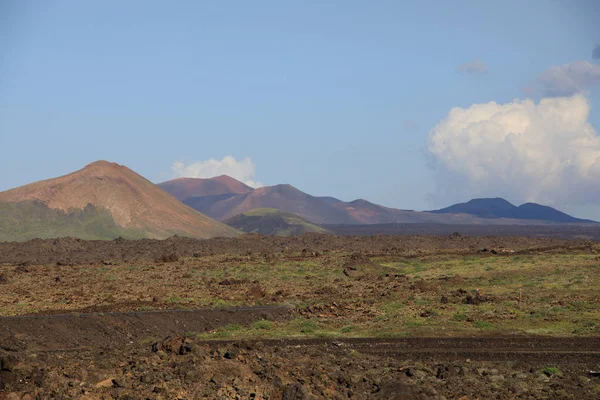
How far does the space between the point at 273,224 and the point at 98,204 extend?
60.6 metres

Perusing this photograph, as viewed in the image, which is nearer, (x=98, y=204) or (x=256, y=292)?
(x=256, y=292)

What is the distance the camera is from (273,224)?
533 feet

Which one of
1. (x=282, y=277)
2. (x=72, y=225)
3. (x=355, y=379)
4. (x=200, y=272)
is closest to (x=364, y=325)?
(x=355, y=379)

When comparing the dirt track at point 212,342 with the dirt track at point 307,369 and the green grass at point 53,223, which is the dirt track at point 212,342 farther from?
the green grass at point 53,223

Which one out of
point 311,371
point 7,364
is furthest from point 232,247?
point 7,364

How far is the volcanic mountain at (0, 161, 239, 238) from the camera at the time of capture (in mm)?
101000

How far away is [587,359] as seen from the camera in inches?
926

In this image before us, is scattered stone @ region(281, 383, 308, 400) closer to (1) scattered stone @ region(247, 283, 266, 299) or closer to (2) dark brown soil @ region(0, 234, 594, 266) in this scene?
(1) scattered stone @ region(247, 283, 266, 299)

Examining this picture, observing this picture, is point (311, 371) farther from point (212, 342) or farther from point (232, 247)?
point (232, 247)

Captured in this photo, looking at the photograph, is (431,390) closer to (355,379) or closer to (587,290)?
(355,379)

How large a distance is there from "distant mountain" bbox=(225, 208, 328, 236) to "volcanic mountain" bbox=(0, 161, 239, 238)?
39821mm

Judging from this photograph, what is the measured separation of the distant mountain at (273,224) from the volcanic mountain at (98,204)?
39821 mm

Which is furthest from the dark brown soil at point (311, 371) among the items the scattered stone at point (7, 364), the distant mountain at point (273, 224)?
the distant mountain at point (273, 224)

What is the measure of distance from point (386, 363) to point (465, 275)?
1191 inches
